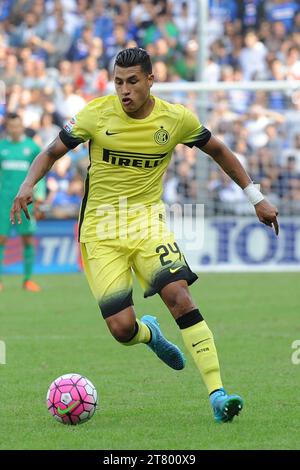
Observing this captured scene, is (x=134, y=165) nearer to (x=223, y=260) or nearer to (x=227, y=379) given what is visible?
(x=227, y=379)

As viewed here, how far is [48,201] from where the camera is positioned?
2011 centimetres

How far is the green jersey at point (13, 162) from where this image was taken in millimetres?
16188

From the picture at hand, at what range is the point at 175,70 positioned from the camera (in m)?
22.9

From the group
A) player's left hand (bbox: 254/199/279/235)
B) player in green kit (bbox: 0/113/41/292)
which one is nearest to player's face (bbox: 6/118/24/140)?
player in green kit (bbox: 0/113/41/292)

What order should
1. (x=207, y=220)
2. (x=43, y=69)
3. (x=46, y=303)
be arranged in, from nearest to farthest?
(x=46, y=303)
(x=207, y=220)
(x=43, y=69)

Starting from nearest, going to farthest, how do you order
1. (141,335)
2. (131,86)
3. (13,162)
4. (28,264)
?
(131,86), (141,335), (28,264), (13,162)

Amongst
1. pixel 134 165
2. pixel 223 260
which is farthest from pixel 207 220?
pixel 134 165

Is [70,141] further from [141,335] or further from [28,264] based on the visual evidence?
[28,264]

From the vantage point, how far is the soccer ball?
21.9 feet

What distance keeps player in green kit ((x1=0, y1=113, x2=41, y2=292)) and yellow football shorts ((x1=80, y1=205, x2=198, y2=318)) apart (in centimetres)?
875

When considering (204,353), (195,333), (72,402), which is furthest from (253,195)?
(72,402)

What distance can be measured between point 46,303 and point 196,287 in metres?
2.93

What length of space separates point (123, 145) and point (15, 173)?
9.56 metres

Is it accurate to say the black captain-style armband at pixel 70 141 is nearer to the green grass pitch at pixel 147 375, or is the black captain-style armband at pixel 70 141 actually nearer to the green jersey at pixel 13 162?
the green grass pitch at pixel 147 375
